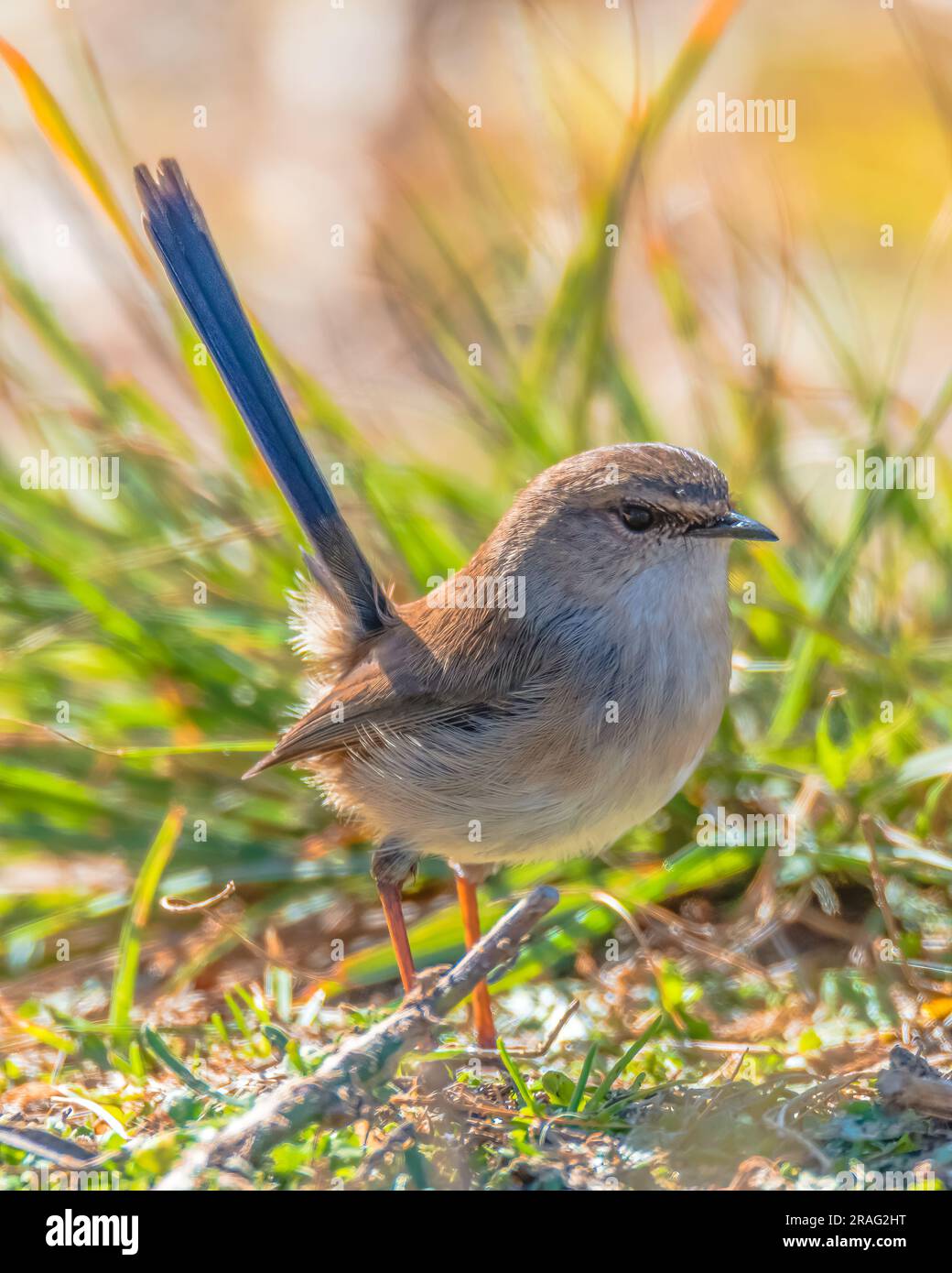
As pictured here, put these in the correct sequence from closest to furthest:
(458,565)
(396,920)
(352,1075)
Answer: (352,1075) → (396,920) → (458,565)

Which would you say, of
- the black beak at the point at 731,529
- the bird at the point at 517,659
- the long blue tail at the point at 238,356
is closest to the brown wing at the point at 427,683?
the bird at the point at 517,659

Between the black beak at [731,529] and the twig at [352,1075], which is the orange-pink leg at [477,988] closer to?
the twig at [352,1075]

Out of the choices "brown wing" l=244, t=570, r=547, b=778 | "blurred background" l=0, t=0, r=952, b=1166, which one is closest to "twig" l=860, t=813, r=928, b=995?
"blurred background" l=0, t=0, r=952, b=1166

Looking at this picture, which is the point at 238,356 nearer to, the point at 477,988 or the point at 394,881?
the point at 394,881

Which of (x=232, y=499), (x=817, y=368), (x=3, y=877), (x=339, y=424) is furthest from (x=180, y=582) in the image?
(x=817, y=368)

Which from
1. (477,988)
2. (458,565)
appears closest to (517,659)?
(477,988)

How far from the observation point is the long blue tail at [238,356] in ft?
12.2

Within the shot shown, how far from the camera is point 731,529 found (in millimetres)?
3484

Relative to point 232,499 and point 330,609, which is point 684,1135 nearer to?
point 330,609

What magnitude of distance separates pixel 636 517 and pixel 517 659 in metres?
0.48

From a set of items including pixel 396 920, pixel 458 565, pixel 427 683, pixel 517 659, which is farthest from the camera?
pixel 458 565

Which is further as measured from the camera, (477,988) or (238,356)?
(238,356)

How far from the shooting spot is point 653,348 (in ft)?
28.8

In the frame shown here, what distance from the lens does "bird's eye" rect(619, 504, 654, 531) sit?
140 inches
